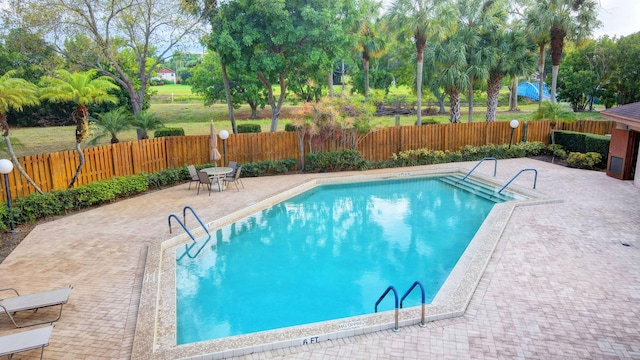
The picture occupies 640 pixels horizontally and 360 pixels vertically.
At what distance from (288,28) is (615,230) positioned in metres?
13.5

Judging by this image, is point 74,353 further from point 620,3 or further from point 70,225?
point 620,3

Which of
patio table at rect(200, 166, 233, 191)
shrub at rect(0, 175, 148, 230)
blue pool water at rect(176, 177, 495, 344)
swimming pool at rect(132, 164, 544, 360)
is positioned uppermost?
patio table at rect(200, 166, 233, 191)

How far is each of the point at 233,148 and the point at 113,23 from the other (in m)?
7.58

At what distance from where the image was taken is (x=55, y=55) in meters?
19.0

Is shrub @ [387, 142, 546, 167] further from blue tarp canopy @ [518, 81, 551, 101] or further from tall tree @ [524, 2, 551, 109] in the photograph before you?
blue tarp canopy @ [518, 81, 551, 101]

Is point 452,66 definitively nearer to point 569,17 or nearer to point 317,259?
point 569,17

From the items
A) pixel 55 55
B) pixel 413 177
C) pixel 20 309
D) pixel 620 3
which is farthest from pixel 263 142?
pixel 620 3

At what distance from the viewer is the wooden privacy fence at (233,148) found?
12.7m

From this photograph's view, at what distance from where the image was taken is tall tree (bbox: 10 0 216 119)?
16.8 metres

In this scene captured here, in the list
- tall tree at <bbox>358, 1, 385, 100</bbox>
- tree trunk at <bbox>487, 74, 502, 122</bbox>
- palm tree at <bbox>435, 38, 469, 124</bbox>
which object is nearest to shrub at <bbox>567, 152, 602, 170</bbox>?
palm tree at <bbox>435, 38, 469, 124</bbox>

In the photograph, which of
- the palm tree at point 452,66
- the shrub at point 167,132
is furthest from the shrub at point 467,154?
the shrub at point 167,132

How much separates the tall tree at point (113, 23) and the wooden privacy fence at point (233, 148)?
5713 millimetres

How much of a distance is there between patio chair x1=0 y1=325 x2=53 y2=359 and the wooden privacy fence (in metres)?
7.26

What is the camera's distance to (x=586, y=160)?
17859 mm
